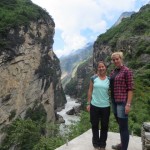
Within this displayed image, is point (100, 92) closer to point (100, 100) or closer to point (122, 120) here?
point (100, 100)

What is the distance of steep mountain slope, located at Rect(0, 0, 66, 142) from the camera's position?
1925 inches

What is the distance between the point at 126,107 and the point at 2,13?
5033 centimetres

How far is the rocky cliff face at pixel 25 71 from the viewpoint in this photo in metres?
48.5

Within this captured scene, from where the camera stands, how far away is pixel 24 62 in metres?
53.7

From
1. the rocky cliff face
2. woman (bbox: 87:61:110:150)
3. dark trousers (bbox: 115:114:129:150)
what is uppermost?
woman (bbox: 87:61:110:150)

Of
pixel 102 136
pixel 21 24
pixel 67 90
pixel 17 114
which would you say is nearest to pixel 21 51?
pixel 21 24

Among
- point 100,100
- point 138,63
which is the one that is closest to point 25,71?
point 138,63

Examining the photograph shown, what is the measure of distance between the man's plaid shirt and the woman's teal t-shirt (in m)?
0.33

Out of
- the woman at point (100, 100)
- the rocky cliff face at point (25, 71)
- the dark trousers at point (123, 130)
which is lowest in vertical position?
the rocky cliff face at point (25, 71)

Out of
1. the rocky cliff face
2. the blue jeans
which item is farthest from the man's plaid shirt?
the rocky cliff face

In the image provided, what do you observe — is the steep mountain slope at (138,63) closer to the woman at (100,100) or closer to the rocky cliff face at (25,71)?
the woman at (100,100)

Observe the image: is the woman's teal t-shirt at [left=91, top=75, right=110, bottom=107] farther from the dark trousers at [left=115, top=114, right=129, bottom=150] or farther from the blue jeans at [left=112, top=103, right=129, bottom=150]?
the dark trousers at [left=115, top=114, right=129, bottom=150]

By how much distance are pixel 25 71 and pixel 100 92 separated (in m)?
46.4

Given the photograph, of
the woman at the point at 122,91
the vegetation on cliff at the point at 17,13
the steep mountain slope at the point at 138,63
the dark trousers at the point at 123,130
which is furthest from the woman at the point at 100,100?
the vegetation on cliff at the point at 17,13
